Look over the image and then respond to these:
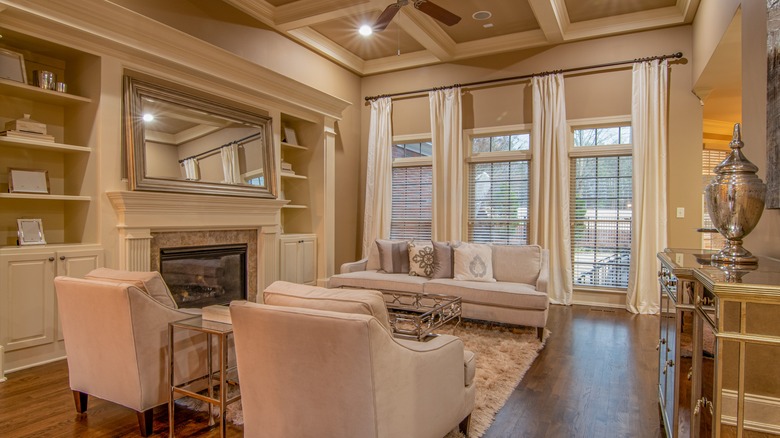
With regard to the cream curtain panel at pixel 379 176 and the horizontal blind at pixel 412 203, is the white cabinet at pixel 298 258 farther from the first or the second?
the horizontal blind at pixel 412 203

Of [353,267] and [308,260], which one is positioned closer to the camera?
[353,267]

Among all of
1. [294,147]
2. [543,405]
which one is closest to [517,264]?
[543,405]

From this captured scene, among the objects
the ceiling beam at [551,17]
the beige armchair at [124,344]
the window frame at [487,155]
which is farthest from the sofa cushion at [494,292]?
the ceiling beam at [551,17]

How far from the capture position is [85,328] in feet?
7.89

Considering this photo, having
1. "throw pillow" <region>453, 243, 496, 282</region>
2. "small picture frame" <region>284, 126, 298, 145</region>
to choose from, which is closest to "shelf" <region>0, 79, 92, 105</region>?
"small picture frame" <region>284, 126, 298, 145</region>

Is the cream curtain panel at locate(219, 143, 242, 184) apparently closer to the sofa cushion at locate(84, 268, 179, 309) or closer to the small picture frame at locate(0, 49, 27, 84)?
the small picture frame at locate(0, 49, 27, 84)

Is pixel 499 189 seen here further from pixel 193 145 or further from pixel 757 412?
pixel 757 412

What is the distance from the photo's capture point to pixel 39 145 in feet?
11.3

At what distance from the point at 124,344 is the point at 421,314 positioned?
242 centimetres

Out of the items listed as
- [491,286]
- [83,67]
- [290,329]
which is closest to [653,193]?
[491,286]

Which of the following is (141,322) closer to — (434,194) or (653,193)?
(434,194)

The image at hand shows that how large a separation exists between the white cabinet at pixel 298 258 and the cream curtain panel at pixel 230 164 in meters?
1.05

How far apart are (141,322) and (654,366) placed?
3548 mm

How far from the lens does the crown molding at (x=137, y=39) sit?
328cm
